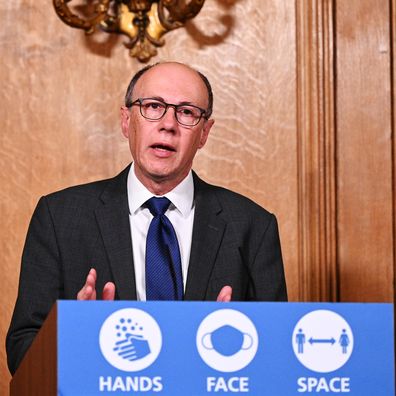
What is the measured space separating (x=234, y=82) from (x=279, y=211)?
0.43 meters

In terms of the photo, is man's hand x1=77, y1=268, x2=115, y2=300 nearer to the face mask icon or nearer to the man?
the face mask icon

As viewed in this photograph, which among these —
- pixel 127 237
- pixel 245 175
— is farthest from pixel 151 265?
pixel 245 175

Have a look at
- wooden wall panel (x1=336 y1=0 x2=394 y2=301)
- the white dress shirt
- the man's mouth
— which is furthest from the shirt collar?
wooden wall panel (x1=336 y1=0 x2=394 y2=301)

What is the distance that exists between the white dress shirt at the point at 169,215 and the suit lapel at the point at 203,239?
3cm

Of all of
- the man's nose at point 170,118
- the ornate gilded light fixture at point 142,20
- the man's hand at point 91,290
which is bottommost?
the man's hand at point 91,290

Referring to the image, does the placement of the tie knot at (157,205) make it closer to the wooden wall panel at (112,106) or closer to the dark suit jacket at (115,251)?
the dark suit jacket at (115,251)

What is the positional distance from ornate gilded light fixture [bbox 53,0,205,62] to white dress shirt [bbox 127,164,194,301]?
0.77 metres

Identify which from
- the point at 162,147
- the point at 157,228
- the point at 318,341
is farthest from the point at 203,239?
the point at 318,341

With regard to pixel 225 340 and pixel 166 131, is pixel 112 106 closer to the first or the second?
pixel 166 131

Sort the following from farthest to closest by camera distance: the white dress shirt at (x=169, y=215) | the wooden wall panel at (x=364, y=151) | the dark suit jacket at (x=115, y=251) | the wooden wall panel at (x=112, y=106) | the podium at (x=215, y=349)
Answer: the wooden wall panel at (x=364, y=151)
the wooden wall panel at (x=112, y=106)
the white dress shirt at (x=169, y=215)
the dark suit jacket at (x=115, y=251)
the podium at (x=215, y=349)

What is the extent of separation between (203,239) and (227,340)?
2.53ft

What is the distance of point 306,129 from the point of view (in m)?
3.16

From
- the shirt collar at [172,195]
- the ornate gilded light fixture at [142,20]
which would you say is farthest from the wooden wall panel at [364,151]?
the shirt collar at [172,195]

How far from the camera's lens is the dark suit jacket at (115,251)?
2252 mm
